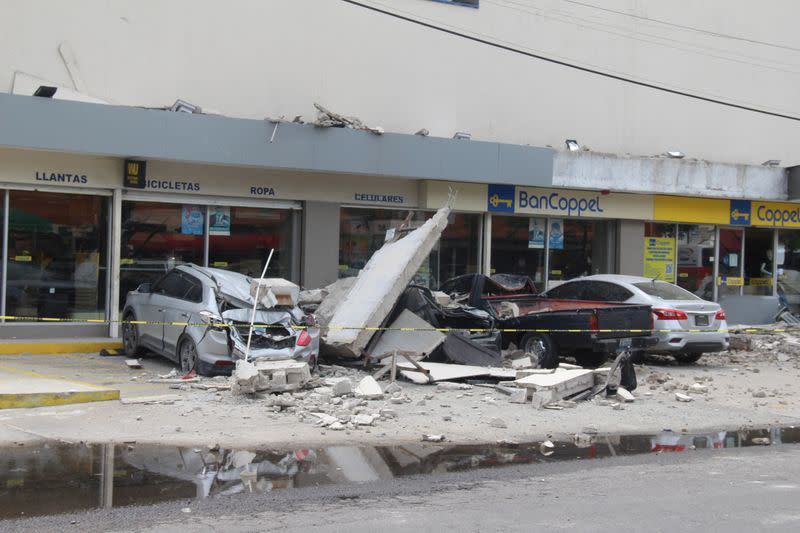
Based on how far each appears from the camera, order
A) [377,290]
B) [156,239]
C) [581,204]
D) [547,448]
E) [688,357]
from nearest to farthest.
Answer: [547,448], [377,290], [688,357], [156,239], [581,204]

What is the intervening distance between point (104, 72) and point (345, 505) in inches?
516

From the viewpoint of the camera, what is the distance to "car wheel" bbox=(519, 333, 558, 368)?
15.0m

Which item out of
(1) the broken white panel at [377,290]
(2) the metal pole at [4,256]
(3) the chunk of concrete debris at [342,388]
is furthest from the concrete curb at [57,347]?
(3) the chunk of concrete debris at [342,388]

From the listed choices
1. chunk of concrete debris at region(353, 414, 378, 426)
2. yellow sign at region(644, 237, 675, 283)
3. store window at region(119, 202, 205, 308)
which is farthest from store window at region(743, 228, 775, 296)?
chunk of concrete debris at region(353, 414, 378, 426)

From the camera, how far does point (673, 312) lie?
1595 cm

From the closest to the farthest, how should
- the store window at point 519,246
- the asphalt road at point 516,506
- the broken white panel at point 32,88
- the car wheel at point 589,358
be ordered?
the asphalt road at point 516,506
the car wheel at point 589,358
the broken white panel at point 32,88
the store window at point 519,246

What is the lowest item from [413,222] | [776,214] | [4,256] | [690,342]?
[690,342]

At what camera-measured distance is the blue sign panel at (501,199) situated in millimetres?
21094

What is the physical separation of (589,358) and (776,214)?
39.9 ft

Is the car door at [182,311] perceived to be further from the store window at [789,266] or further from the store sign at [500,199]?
the store window at [789,266]

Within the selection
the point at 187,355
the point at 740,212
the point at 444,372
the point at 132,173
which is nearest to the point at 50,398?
the point at 187,355

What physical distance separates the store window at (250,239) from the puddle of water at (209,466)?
9.85 metres

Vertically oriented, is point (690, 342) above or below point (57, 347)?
above

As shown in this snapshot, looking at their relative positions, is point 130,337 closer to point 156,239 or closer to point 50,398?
point 156,239
